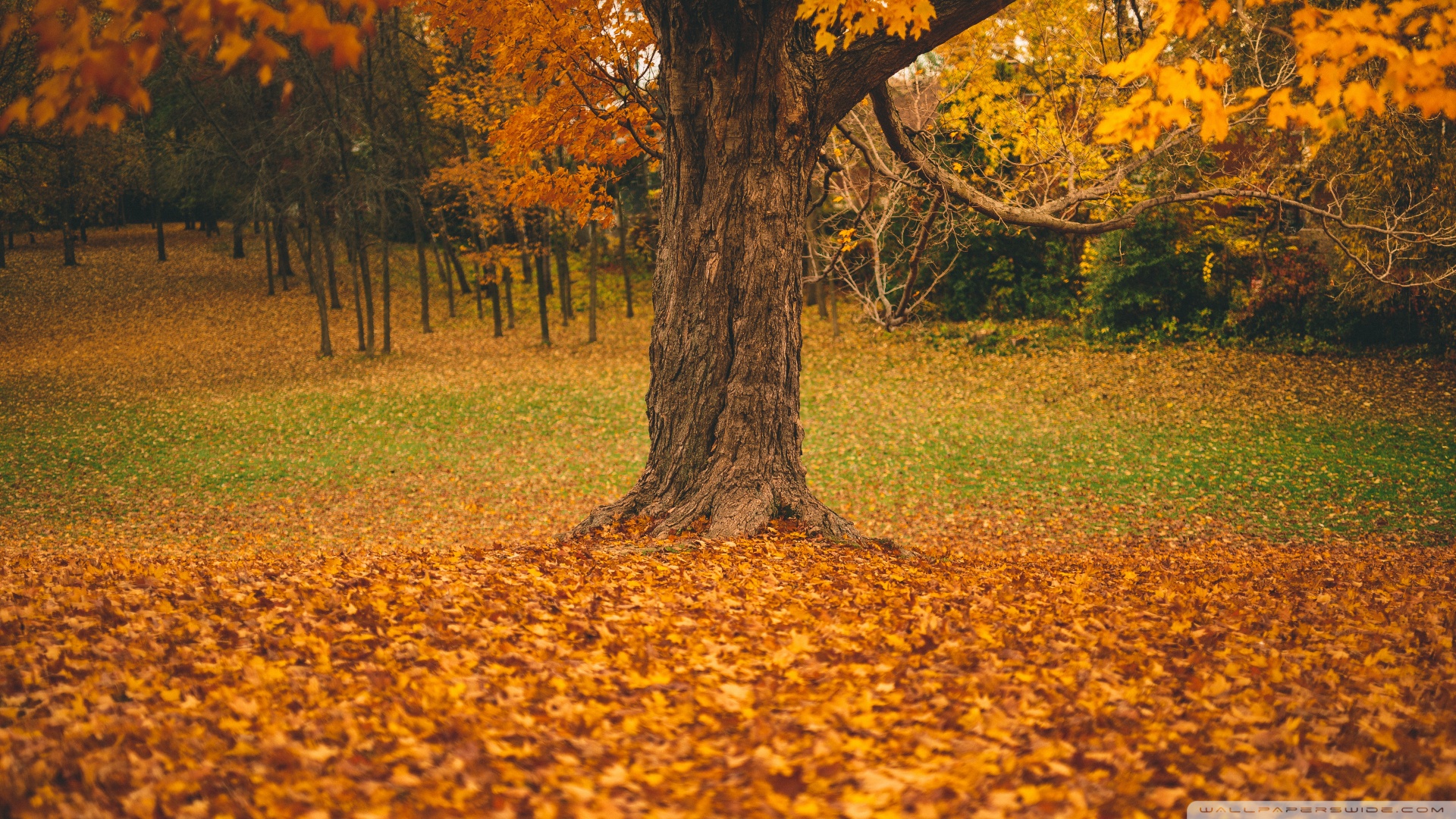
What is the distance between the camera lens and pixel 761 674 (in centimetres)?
352

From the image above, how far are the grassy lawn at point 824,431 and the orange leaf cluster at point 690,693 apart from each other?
6.38 m

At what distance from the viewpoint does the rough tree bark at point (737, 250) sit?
5391 millimetres

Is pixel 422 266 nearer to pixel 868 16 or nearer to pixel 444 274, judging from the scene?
pixel 444 274

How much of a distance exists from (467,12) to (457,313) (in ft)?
73.7

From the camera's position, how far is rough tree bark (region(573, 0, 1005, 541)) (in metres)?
5.39

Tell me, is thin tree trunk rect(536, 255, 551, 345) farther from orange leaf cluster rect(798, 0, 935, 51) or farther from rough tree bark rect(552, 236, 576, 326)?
orange leaf cluster rect(798, 0, 935, 51)

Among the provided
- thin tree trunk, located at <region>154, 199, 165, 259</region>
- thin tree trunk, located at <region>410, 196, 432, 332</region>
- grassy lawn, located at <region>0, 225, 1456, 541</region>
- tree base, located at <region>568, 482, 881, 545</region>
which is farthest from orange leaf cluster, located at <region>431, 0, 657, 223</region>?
thin tree trunk, located at <region>154, 199, 165, 259</region>

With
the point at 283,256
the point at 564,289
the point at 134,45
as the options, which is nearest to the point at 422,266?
the point at 564,289

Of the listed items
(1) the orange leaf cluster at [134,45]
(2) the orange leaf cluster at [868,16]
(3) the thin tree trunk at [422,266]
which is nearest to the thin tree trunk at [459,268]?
(3) the thin tree trunk at [422,266]

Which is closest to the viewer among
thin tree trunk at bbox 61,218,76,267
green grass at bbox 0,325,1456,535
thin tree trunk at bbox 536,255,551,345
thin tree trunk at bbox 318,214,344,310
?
green grass at bbox 0,325,1456,535

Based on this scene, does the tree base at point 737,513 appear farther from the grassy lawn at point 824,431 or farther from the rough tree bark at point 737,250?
the grassy lawn at point 824,431

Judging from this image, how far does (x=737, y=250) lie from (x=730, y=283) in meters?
0.24

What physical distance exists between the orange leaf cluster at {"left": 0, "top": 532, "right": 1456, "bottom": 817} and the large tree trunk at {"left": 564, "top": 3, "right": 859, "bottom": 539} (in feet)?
3.16

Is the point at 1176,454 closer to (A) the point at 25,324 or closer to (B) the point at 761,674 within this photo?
(B) the point at 761,674
